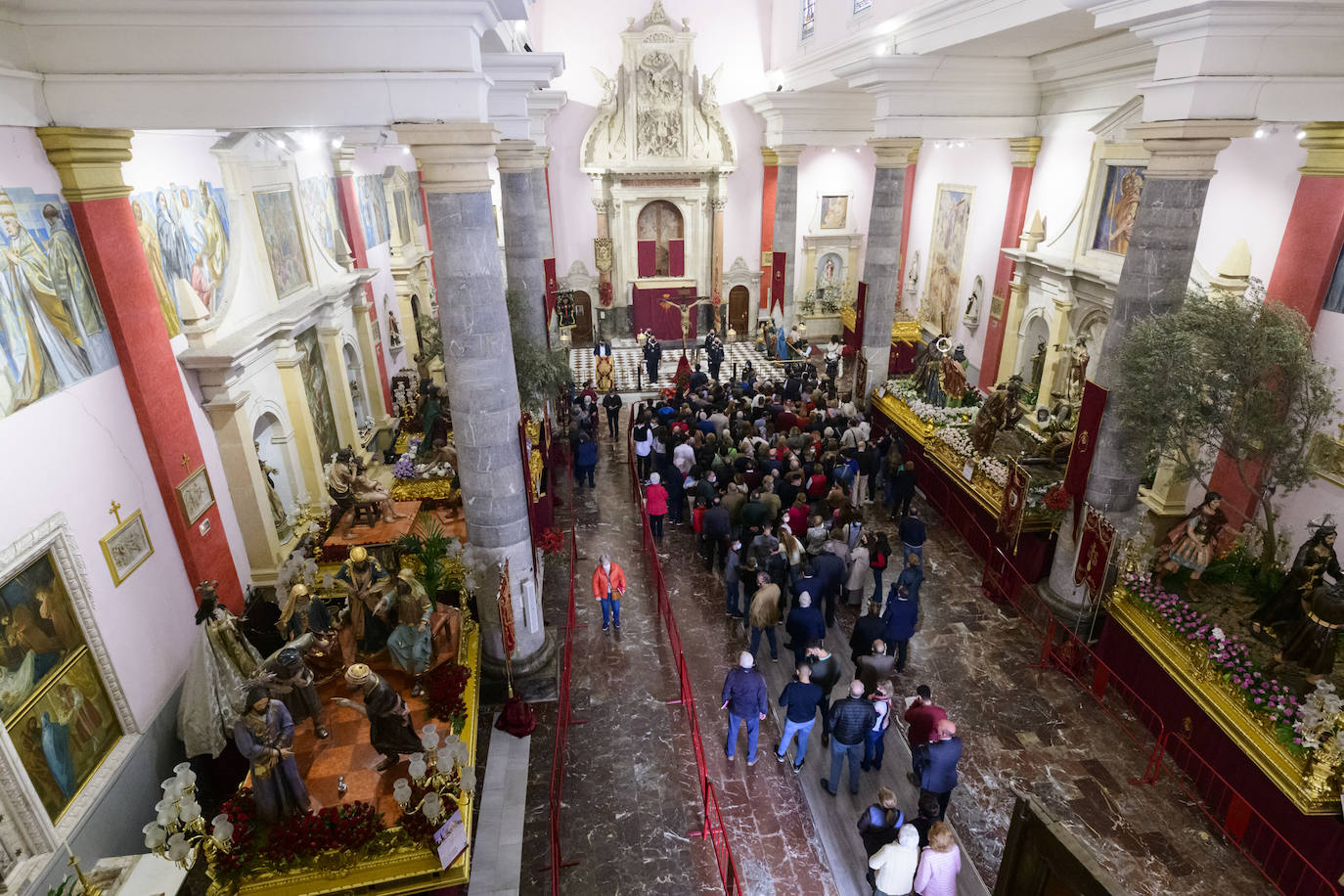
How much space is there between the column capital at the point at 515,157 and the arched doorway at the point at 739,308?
12.9 metres

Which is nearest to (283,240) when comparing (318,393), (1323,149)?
(318,393)

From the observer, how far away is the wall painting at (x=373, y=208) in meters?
14.5

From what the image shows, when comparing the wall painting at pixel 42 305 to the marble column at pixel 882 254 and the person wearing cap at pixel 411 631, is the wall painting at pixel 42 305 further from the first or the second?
the marble column at pixel 882 254

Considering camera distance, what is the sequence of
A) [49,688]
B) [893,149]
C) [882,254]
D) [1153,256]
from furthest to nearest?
1. [882,254]
2. [893,149]
3. [1153,256]
4. [49,688]

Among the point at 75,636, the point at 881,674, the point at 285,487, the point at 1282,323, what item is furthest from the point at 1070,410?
the point at 75,636

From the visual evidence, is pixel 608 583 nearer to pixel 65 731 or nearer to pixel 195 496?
pixel 195 496

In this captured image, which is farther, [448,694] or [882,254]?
[882,254]

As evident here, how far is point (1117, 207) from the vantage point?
12.3 metres

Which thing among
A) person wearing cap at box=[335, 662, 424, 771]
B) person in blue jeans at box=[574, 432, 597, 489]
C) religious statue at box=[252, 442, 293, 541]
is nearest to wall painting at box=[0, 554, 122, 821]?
person wearing cap at box=[335, 662, 424, 771]

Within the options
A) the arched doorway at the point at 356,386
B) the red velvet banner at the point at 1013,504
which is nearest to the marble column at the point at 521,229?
the arched doorway at the point at 356,386

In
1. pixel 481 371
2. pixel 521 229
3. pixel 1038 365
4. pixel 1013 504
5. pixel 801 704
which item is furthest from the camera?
pixel 1038 365

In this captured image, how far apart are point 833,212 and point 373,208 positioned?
1433 cm

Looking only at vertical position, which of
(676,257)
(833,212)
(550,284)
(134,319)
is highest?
(833,212)

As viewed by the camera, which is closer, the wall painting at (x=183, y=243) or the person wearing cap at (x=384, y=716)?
the person wearing cap at (x=384, y=716)
